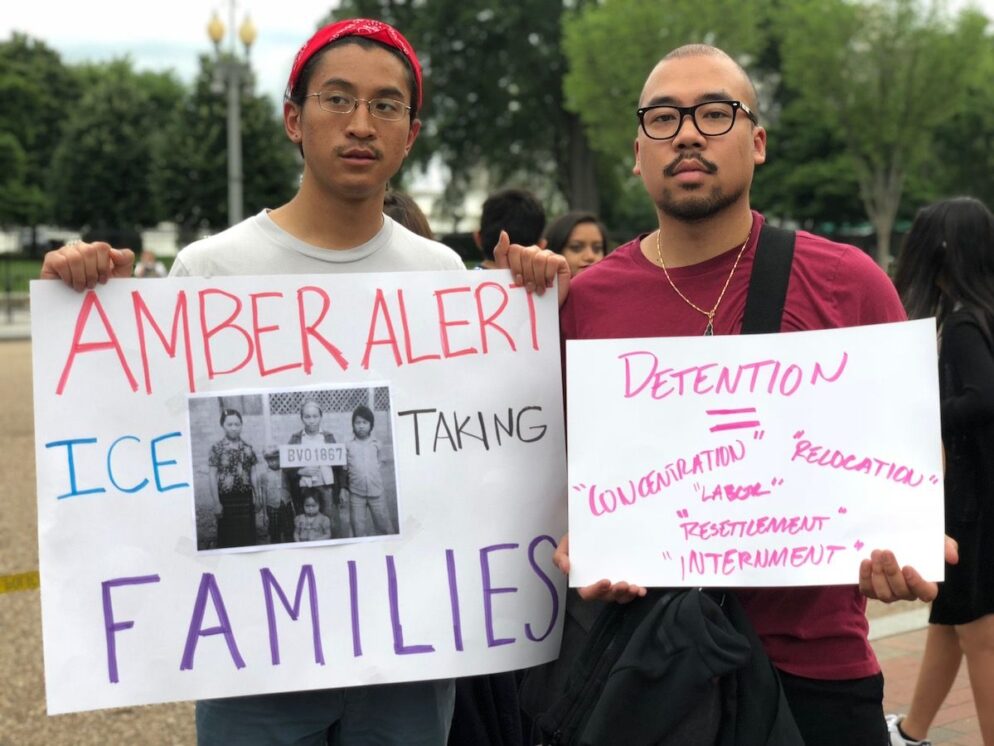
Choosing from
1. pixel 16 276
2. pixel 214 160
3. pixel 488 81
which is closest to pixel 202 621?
pixel 16 276

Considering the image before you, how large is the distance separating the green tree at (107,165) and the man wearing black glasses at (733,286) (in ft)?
172

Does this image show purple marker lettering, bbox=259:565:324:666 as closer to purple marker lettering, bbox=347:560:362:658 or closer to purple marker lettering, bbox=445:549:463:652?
purple marker lettering, bbox=347:560:362:658

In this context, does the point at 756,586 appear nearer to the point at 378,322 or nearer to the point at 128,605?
the point at 378,322

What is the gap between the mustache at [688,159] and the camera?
2.25m

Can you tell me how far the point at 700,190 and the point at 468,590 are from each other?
0.91 m

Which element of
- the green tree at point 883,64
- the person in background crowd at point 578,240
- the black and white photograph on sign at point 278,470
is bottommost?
the black and white photograph on sign at point 278,470

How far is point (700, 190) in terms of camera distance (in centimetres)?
226

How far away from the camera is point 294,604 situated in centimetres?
229

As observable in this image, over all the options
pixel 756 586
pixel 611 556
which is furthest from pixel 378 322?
pixel 756 586

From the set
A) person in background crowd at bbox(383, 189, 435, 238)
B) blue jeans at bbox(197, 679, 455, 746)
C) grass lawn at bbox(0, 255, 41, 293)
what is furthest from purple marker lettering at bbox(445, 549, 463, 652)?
grass lawn at bbox(0, 255, 41, 293)

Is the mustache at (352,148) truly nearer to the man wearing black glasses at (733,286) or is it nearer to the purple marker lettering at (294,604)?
the man wearing black glasses at (733,286)

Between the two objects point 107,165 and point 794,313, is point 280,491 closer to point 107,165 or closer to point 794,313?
point 794,313

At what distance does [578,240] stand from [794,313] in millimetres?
3312

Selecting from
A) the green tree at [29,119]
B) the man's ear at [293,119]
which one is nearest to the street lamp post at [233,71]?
the man's ear at [293,119]
